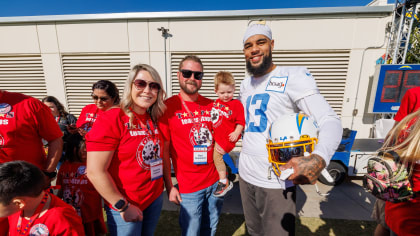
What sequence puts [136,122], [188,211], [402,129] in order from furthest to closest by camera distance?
[188,211], [136,122], [402,129]

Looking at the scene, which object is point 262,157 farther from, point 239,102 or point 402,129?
point 402,129

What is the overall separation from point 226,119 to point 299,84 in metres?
0.94

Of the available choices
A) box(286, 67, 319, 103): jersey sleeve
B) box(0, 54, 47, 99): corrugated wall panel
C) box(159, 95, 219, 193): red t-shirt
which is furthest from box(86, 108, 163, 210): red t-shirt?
box(0, 54, 47, 99): corrugated wall panel

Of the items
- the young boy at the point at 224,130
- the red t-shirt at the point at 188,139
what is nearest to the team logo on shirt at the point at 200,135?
the red t-shirt at the point at 188,139

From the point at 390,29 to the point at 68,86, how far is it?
44.0ft

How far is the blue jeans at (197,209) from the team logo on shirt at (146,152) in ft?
2.20

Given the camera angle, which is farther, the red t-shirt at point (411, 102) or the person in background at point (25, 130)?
the person in background at point (25, 130)

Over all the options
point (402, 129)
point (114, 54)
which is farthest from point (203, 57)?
point (402, 129)

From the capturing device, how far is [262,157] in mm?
1819

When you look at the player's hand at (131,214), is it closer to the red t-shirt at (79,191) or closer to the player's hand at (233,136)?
the red t-shirt at (79,191)

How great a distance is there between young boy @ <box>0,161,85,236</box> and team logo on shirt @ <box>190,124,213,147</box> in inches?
49.7

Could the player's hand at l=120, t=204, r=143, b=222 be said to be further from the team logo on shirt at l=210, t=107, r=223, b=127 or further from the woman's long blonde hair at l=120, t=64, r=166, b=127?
the team logo on shirt at l=210, t=107, r=223, b=127

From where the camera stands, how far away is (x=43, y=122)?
2.03m

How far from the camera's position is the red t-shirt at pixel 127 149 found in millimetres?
1427
